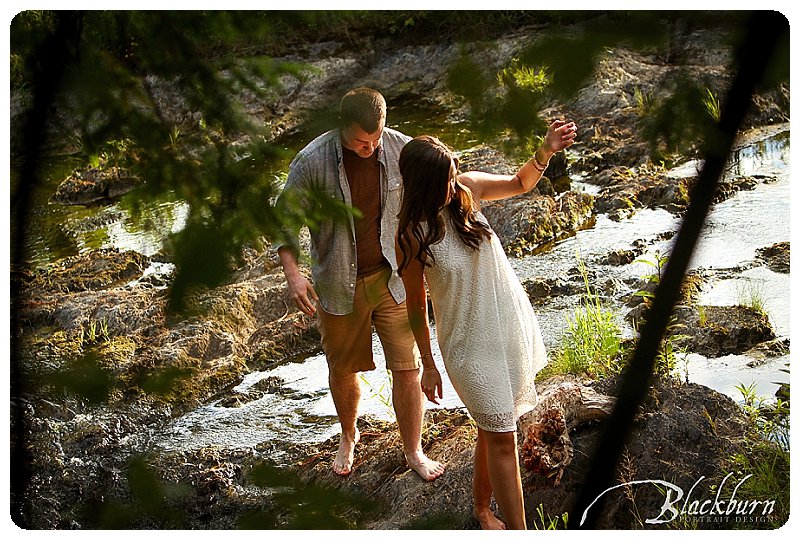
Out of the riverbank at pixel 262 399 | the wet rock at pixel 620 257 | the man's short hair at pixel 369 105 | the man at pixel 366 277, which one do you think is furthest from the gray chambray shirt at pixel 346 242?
the wet rock at pixel 620 257

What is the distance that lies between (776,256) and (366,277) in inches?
100

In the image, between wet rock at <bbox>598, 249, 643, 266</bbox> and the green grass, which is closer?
the green grass

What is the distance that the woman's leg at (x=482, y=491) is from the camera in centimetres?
267

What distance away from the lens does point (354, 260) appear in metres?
2.95

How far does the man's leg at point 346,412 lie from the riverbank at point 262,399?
52mm

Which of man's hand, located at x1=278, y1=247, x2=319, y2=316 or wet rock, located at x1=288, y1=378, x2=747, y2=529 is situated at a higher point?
man's hand, located at x1=278, y1=247, x2=319, y2=316

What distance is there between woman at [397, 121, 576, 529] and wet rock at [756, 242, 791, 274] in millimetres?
2439

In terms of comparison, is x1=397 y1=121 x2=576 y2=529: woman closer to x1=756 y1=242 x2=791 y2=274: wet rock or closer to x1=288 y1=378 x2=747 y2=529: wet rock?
x1=288 y1=378 x2=747 y2=529: wet rock

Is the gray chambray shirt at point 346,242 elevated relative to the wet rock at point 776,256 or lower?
elevated

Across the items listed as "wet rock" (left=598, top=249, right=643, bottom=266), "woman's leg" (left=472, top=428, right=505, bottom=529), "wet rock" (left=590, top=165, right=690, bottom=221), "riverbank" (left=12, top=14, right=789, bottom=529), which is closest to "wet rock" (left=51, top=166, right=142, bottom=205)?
"riverbank" (left=12, top=14, right=789, bottom=529)

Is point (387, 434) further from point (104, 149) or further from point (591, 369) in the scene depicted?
point (104, 149)

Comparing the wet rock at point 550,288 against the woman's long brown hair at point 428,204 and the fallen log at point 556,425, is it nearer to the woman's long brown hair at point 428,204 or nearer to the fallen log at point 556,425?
the fallen log at point 556,425

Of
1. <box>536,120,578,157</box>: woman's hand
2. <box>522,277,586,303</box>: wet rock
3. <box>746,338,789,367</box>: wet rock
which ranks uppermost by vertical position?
<box>536,120,578,157</box>: woman's hand

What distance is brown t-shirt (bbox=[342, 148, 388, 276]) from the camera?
9.60 ft
